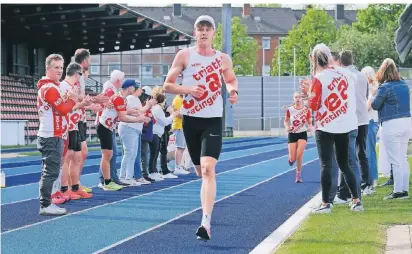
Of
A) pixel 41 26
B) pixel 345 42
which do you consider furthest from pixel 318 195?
pixel 345 42

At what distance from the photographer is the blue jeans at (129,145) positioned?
13.9 meters

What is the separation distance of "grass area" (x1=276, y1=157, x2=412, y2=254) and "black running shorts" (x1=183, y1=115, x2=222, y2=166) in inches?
42.9

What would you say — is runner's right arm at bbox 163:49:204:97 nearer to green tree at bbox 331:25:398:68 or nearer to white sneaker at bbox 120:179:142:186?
white sneaker at bbox 120:179:142:186

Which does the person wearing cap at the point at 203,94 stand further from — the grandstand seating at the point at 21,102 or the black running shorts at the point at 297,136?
the grandstand seating at the point at 21,102

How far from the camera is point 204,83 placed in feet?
27.0

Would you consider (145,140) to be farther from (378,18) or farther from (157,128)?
(378,18)

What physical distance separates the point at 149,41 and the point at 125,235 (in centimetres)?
4025

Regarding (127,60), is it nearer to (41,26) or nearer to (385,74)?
(41,26)

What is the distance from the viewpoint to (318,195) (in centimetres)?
1225

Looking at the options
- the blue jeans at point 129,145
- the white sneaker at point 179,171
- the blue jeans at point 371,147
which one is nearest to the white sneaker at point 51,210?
the blue jeans at point 129,145

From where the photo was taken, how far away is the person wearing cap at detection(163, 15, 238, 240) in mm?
8156

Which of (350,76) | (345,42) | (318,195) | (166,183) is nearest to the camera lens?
(350,76)

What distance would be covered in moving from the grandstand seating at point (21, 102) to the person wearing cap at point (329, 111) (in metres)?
25.7

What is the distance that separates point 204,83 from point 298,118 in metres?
7.08
